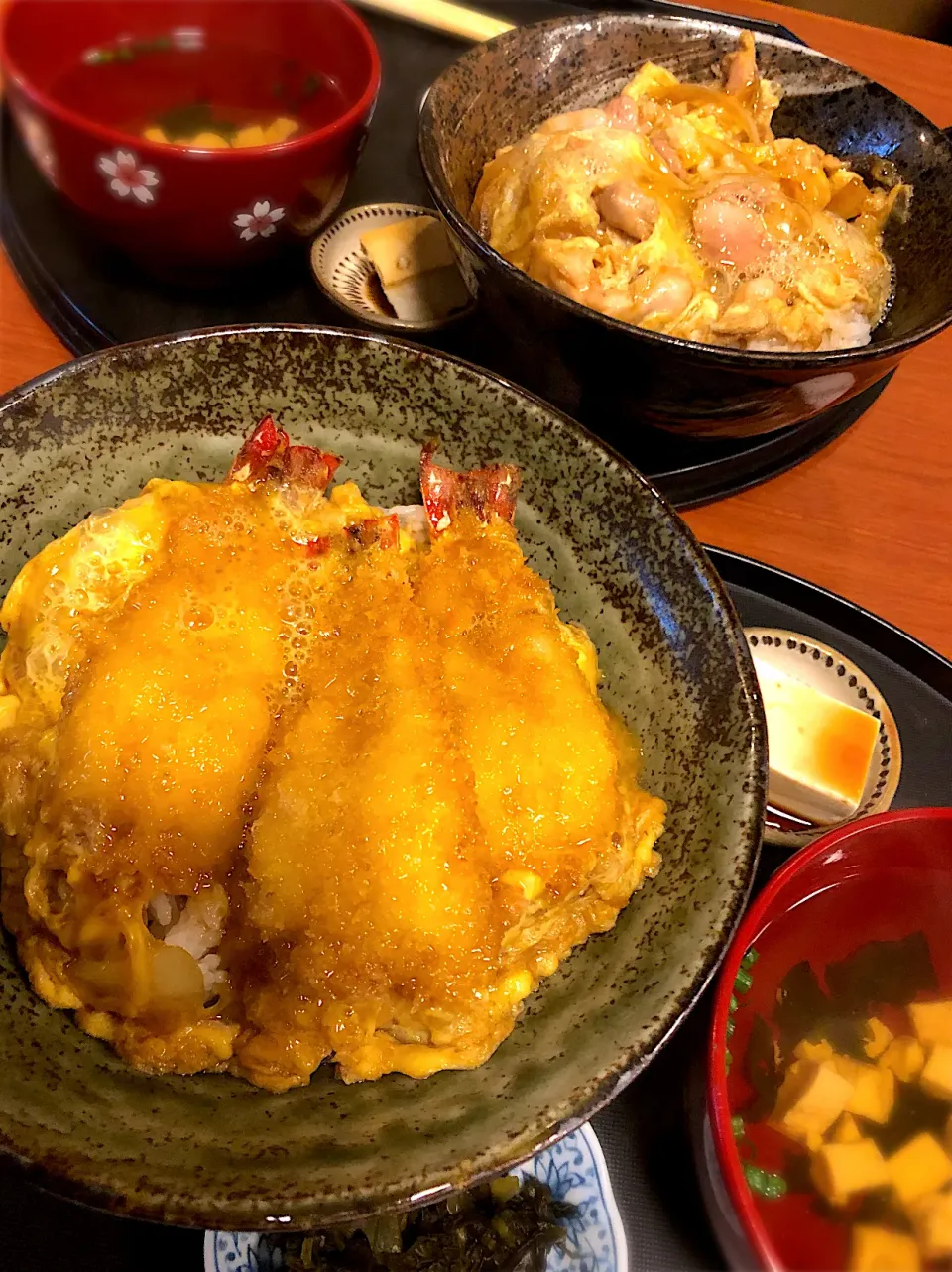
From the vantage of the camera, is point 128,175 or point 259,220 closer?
point 128,175

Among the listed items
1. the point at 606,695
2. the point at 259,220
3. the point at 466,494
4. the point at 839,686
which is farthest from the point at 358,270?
the point at 839,686

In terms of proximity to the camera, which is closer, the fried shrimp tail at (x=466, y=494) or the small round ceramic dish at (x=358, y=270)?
the fried shrimp tail at (x=466, y=494)

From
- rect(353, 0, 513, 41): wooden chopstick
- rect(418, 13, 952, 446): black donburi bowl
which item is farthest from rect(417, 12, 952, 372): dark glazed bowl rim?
rect(353, 0, 513, 41): wooden chopstick

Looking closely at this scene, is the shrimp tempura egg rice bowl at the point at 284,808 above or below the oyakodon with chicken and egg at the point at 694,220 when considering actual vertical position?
below

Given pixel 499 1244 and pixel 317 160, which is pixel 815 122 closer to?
pixel 317 160

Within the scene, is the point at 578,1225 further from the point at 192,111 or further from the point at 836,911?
the point at 192,111

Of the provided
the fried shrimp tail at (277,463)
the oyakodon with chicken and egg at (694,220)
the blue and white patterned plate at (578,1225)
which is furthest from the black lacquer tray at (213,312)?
the blue and white patterned plate at (578,1225)

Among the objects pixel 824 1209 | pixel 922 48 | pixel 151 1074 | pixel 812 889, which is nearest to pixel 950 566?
pixel 812 889

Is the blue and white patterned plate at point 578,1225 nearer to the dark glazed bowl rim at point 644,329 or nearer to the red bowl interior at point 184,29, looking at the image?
the dark glazed bowl rim at point 644,329
